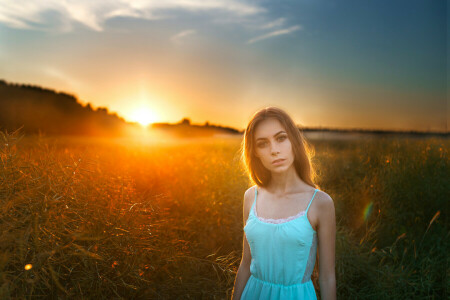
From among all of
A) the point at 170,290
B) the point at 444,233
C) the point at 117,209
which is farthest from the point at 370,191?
the point at 117,209

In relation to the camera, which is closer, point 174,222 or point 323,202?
point 323,202

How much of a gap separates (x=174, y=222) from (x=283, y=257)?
2.58 meters

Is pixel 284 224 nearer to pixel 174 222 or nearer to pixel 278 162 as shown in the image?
pixel 278 162

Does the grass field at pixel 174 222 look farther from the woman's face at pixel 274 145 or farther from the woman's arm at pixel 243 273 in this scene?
the woman's face at pixel 274 145

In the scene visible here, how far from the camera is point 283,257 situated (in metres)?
2.05

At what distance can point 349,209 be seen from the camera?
23.6 ft

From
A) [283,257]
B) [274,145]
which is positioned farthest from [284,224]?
[274,145]

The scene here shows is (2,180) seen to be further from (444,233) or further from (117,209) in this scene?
(444,233)

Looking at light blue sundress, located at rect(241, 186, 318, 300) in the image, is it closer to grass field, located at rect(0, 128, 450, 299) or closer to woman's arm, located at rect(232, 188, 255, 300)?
woman's arm, located at rect(232, 188, 255, 300)

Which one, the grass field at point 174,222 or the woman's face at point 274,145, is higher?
the woman's face at point 274,145

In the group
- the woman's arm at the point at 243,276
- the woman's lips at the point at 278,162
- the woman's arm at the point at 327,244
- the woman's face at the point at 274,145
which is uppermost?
the woman's face at the point at 274,145

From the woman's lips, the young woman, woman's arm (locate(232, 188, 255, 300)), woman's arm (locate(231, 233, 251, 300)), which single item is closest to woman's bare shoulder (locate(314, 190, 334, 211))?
the young woman

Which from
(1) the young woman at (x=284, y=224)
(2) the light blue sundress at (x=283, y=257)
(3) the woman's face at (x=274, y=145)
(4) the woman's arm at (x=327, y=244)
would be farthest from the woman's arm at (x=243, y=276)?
(3) the woman's face at (x=274, y=145)

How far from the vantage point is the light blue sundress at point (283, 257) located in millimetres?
2004
